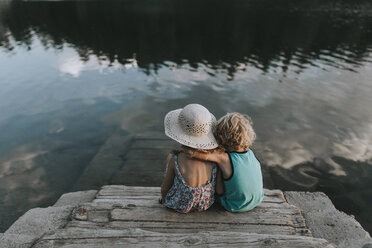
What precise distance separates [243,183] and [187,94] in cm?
844

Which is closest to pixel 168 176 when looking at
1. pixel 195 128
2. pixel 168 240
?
pixel 195 128

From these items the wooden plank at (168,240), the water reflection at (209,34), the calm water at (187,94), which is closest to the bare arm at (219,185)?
the wooden plank at (168,240)

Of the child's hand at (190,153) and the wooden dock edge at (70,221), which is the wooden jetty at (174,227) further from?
the child's hand at (190,153)

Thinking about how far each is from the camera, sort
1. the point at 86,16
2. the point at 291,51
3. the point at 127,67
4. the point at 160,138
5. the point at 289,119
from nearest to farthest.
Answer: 1. the point at 160,138
2. the point at 289,119
3. the point at 127,67
4. the point at 291,51
5. the point at 86,16

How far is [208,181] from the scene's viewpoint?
108 inches

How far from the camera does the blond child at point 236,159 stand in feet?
8.33

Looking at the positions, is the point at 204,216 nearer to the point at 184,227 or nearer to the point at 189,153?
the point at 184,227

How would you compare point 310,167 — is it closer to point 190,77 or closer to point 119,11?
point 190,77

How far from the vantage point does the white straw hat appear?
250 cm

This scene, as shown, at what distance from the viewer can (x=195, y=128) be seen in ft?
8.21

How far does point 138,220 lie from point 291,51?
1788cm

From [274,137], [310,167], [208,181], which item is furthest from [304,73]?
[208,181]

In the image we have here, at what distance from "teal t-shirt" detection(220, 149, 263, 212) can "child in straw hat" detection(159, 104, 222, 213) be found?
171mm

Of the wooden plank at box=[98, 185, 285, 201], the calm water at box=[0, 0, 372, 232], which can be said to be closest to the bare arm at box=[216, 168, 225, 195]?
the wooden plank at box=[98, 185, 285, 201]
